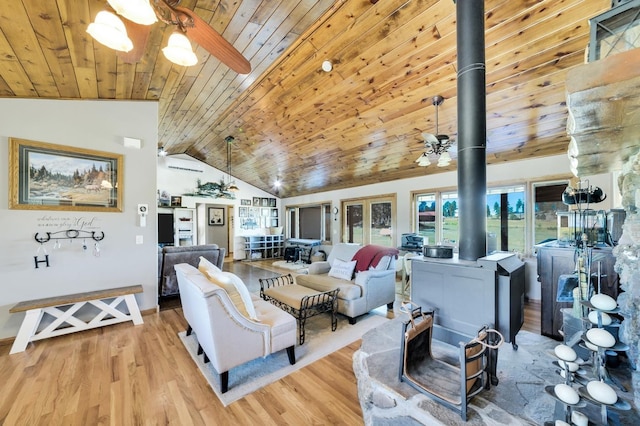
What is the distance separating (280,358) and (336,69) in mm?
3331

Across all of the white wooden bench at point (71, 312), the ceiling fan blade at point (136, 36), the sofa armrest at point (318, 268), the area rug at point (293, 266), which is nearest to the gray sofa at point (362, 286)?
the sofa armrest at point (318, 268)

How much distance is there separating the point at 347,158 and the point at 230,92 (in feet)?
8.47

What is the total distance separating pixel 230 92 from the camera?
376 cm

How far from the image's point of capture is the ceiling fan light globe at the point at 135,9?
1.17 m

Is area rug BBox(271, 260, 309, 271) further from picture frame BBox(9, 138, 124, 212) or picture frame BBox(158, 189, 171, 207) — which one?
picture frame BBox(9, 138, 124, 212)

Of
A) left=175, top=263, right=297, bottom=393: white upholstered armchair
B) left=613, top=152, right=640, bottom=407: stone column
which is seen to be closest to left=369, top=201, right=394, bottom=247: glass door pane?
left=175, top=263, right=297, bottom=393: white upholstered armchair

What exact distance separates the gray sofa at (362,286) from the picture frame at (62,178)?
9.86ft

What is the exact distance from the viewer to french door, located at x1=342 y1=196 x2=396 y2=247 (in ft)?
20.4

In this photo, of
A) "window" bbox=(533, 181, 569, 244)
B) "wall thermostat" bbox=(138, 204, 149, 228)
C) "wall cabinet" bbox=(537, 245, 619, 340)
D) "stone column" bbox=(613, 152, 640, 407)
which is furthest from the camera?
"window" bbox=(533, 181, 569, 244)

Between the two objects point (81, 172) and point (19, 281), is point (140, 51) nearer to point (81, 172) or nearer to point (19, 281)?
point (81, 172)

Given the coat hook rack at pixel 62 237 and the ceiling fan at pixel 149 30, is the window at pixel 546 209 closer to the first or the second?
the ceiling fan at pixel 149 30

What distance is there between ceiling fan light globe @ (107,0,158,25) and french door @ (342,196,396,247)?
216 inches

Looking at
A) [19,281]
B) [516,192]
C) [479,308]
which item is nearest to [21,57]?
[19,281]

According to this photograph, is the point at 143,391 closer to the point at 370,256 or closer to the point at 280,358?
the point at 280,358
